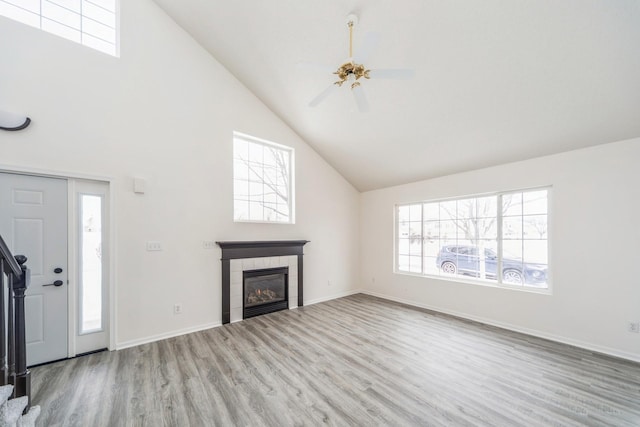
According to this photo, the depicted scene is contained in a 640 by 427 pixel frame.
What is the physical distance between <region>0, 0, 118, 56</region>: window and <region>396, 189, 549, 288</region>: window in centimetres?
547

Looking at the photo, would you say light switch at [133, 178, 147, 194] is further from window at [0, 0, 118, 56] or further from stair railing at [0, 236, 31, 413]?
window at [0, 0, 118, 56]

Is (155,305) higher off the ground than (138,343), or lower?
higher

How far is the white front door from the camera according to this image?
2633mm

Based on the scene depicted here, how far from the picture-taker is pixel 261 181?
15.5 ft

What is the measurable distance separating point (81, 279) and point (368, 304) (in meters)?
4.42

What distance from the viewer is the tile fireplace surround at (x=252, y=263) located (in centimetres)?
397

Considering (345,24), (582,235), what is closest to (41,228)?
(345,24)

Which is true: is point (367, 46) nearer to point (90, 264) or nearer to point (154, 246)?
point (154, 246)

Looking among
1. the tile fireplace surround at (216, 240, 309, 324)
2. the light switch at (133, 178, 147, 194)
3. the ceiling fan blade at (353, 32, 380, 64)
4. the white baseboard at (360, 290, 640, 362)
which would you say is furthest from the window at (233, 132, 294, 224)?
the white baseboard at (360, 290, 640, 362)

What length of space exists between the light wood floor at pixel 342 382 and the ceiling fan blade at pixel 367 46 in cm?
296

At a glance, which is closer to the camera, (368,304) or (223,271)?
(223,271)

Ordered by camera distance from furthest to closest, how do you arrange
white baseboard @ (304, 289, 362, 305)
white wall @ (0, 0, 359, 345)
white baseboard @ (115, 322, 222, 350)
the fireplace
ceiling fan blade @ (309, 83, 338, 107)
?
white baseboard @ (304, 289, 362, 305) < the fireplace < white baseboard @ (115, 322, 222, 350) < white wall @ (0, 0, 359, 345) < ceiling fan blade @ (309, 83, 338, 107)

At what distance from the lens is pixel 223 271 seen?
Result: 395cm

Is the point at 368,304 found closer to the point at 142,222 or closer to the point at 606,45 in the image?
the point at 142,222
